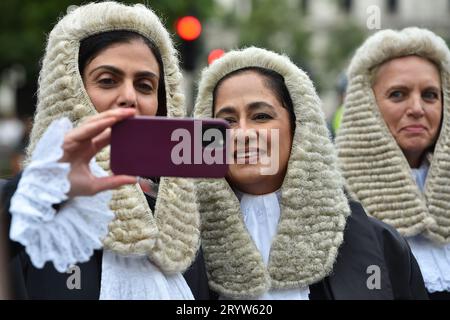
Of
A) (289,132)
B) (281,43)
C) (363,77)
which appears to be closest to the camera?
(289,132)

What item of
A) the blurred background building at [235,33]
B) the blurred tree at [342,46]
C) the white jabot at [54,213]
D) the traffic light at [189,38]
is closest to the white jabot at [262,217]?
the blurred background building at [235,33]

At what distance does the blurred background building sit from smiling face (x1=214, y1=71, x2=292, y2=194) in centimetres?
61

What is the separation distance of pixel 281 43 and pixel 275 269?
29.5 meters

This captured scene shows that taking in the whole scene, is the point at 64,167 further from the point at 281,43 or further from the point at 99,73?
the point at 281,43

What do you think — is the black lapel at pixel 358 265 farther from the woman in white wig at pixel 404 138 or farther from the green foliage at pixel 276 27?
the green foliage at pixel 276 27

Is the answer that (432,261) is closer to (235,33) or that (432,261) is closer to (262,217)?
(262,217)

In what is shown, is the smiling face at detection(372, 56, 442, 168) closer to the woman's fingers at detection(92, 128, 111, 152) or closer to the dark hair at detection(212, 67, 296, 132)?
the dark hair at detection(212, 67, 296, 132)

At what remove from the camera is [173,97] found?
3480 millimetres

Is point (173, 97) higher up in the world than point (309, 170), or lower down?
higher up

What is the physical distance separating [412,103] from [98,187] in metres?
2.22

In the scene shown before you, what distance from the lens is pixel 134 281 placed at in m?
2.94

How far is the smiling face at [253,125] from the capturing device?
11.3ft

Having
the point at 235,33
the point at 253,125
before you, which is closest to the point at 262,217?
the point at 253,125
